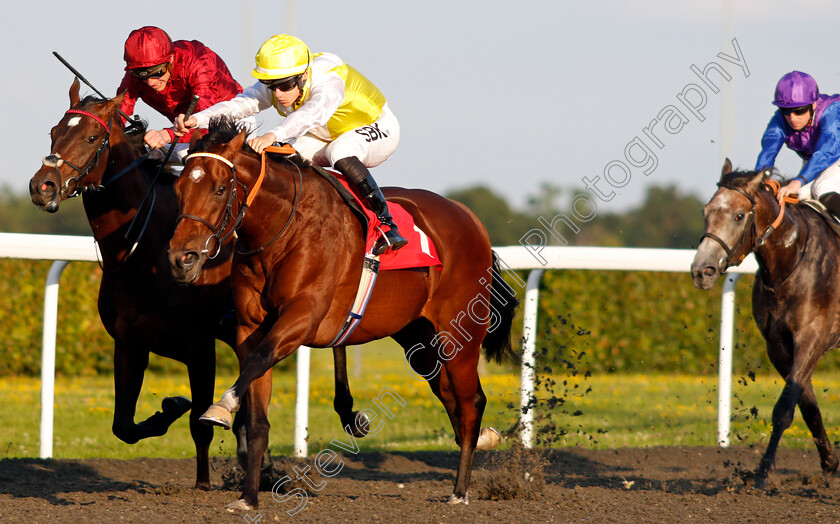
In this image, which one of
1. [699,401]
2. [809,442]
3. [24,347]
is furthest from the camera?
[24,347]

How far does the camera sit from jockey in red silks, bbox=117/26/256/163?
4730mm

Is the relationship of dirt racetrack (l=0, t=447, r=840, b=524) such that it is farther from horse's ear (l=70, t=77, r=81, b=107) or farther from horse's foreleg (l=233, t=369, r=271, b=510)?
horse's ear (l=70, t=77, r=81, b=107)

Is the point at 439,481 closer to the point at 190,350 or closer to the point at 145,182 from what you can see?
the point at 190,350

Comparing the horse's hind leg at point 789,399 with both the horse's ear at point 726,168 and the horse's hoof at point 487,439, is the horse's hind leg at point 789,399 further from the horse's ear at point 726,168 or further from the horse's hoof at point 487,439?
the horse's hoof at point 487,439

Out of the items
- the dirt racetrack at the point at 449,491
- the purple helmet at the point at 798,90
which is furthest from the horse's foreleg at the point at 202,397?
the purple helmet at the point at 798,90

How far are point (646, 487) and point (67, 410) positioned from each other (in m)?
5.32

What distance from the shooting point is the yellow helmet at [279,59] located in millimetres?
4145

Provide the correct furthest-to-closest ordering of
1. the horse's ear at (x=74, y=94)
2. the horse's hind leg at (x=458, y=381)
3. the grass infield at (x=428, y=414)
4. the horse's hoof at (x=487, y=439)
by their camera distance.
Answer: the grass infield at (x=428, y=414), the horse's hoof at (x=487, y=439), the horse's hind leg at (x=458, y=381), the horse's ear at (x=74, y=94)

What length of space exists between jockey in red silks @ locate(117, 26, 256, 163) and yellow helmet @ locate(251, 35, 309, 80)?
44cm

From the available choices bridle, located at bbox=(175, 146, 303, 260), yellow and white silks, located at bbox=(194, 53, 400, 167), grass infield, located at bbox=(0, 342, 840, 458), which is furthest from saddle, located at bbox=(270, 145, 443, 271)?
grass infield, located at bbox=(0, 342, 840, 458)

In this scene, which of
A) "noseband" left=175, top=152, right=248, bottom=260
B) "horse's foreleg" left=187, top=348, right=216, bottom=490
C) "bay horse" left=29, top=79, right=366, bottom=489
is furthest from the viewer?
"horse's foreleg" left=187, top=348, right=216, bottom=490

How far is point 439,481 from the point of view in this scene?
5367 millimetres

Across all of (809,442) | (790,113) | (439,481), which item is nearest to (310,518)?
(439,481)

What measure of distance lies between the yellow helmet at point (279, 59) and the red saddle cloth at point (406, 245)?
1.77 feet
